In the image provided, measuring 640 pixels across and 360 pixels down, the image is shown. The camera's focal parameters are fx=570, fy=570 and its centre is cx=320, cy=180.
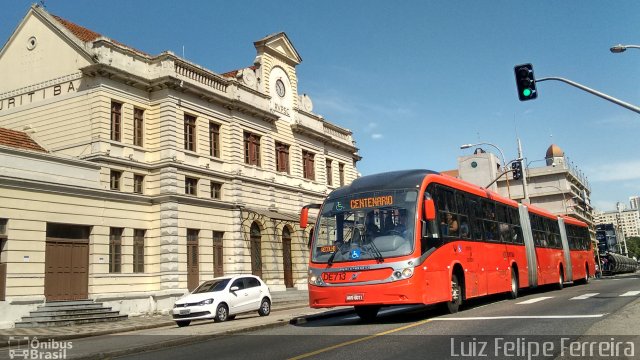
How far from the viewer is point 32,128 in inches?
1108

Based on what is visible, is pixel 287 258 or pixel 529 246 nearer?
pixel 529 246

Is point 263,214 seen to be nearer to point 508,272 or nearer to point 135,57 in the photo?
point 135,57

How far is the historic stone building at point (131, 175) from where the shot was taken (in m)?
22.3

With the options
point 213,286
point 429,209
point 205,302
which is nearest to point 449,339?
point 429,209

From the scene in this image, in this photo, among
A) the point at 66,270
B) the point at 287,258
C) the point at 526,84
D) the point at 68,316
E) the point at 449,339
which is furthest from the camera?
the point at 287,258

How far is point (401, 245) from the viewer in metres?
12.4

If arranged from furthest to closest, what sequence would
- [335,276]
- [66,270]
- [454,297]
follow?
[66,270]
[454,297]
[335,276]

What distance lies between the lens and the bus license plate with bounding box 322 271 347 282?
41.4 feet

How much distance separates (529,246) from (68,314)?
17430mm

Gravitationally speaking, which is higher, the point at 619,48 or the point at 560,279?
the point at 619,48

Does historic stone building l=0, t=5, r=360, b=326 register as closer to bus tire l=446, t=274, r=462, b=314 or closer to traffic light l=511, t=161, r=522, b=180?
traffic light l=511, t=161, r=522, b=180

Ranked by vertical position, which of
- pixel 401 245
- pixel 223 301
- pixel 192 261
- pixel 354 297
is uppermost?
pixel 192 261

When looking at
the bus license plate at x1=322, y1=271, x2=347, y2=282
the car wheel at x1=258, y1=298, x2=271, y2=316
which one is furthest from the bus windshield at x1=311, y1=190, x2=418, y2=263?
the car wheel at x1=258, y1=298, x2=271, y2=316

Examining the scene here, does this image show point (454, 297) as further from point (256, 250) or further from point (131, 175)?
point (256, 250)
